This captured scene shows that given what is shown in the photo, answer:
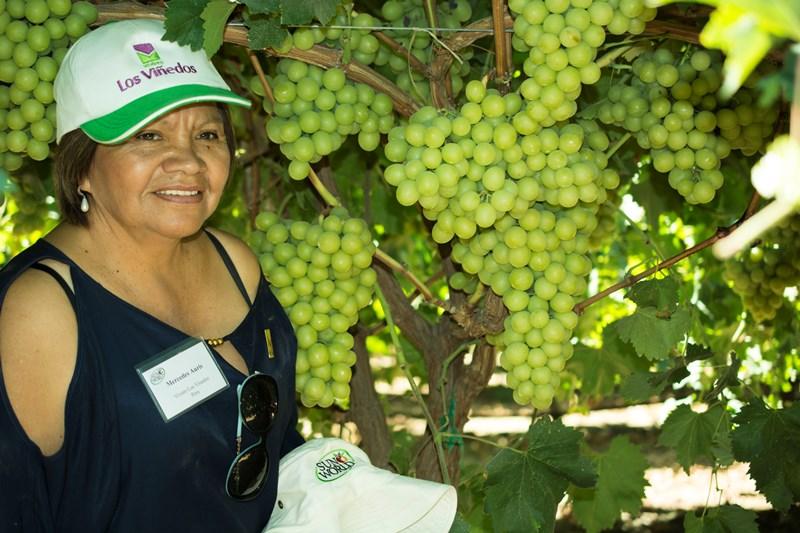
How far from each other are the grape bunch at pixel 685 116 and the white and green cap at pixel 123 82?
2.82 feet

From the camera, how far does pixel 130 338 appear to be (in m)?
1.83

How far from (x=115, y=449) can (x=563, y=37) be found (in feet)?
3.53

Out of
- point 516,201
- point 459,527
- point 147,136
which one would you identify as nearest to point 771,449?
point 459,527

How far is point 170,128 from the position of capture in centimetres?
191

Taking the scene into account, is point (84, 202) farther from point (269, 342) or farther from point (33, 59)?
point (269, 342)

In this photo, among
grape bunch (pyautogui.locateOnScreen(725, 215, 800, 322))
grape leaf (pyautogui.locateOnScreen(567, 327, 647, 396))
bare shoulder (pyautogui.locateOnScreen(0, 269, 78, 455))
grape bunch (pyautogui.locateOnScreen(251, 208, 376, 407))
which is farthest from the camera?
grape leaf (pyautogui.locateOnScreen(567, 327, 647, 396))

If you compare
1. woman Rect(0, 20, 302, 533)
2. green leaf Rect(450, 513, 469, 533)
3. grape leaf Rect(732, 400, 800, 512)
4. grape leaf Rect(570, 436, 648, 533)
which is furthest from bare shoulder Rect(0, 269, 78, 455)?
grape leaf Rect(570, 436, 648, 533)

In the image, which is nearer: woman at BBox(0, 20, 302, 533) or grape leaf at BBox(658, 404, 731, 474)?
woman at BBox(0, 20, 302, 533)

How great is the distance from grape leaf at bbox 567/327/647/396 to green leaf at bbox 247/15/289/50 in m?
1.58

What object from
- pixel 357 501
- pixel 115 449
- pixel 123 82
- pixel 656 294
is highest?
pixel 123 82

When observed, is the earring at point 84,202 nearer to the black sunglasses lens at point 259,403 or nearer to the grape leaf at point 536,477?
the black sunglasses lens at point 259,403

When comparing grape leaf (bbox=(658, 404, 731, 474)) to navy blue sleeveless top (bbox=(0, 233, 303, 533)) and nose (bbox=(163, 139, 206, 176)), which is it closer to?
navy blue sleeveless top (bbox=(0, 233, 303, 533))

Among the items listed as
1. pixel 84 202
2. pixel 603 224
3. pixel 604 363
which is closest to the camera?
pixel 84 202

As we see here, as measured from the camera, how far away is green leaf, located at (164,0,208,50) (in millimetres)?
1848
